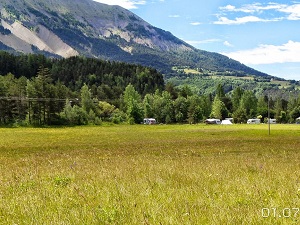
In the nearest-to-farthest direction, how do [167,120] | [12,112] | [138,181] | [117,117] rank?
[138,181], [12,112], [117,117], [167,120]

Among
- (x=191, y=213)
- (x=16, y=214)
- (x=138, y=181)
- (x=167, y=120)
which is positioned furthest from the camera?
(x=167, y=120)

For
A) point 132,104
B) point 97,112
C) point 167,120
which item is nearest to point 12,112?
point 97,112

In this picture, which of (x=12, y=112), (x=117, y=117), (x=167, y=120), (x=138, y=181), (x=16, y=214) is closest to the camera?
(x=16, y=214)

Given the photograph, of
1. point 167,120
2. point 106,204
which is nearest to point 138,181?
point 106,204

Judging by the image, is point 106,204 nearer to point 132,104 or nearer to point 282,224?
point 282,224

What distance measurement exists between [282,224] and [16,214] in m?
4.65

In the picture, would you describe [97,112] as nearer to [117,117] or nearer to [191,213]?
[117,117]

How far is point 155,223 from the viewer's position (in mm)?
5473

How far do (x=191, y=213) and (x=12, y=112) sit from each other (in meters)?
141

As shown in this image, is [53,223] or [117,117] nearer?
[53,223]

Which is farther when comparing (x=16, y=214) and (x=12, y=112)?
(x=12, y=112)

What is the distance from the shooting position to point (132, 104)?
168500 millimetres

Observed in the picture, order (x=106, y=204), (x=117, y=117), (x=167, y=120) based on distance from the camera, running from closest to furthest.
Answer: (x=106, y=204) → (x=117, y=117) → (x=167, y=120)

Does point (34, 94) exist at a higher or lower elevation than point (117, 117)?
higher
